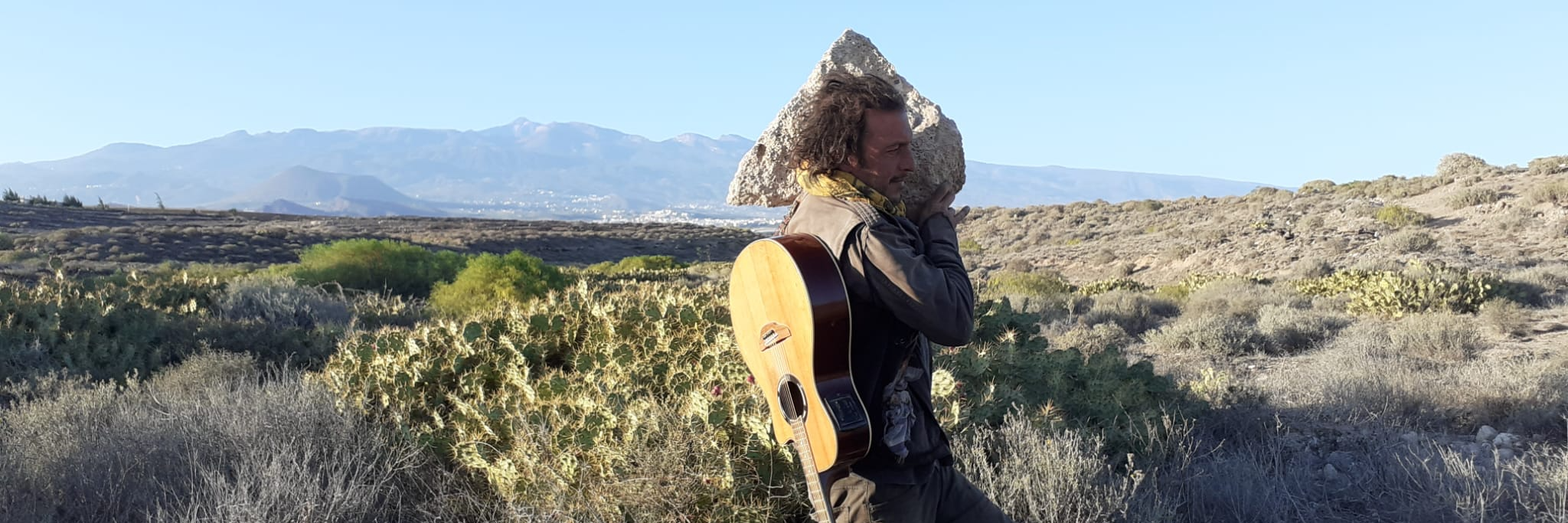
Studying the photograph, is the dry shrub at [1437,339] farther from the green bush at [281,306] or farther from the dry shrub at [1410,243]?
the green bush at [281,306]

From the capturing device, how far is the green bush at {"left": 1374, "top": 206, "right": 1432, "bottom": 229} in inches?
798

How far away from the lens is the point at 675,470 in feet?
11.7

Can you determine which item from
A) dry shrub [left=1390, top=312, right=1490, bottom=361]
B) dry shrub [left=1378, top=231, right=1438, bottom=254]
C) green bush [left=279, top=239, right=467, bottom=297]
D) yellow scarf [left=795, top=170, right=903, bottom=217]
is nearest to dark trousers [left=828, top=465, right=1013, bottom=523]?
yellow scarf [left=795, top=170, right=903, bottom=217]

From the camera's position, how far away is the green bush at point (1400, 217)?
798 inches

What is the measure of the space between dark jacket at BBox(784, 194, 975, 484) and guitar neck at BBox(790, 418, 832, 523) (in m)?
0.10

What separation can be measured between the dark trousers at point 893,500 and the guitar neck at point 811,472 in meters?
0.03

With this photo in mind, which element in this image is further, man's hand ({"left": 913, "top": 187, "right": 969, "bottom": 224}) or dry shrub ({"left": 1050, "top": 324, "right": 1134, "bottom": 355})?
dry shrub ({"left": 1050, "top": 324, "right": 1134, "bottom": 355})

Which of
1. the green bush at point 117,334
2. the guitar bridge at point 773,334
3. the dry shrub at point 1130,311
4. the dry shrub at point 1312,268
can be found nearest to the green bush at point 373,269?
the green bush at point 117,334

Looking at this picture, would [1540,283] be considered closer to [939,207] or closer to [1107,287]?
[1107,287]

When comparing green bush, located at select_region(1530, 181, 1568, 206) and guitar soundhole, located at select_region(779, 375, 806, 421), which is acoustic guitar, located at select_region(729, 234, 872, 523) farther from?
green bush, located at select_region(1530, 181, 1568, 206)

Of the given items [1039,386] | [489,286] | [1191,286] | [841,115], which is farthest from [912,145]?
[1191,286]

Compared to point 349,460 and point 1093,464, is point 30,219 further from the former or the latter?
point 1093,464

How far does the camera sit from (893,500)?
7.09ft

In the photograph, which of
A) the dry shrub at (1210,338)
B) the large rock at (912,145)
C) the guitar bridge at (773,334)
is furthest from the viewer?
the dry shrub at (1210,338)
